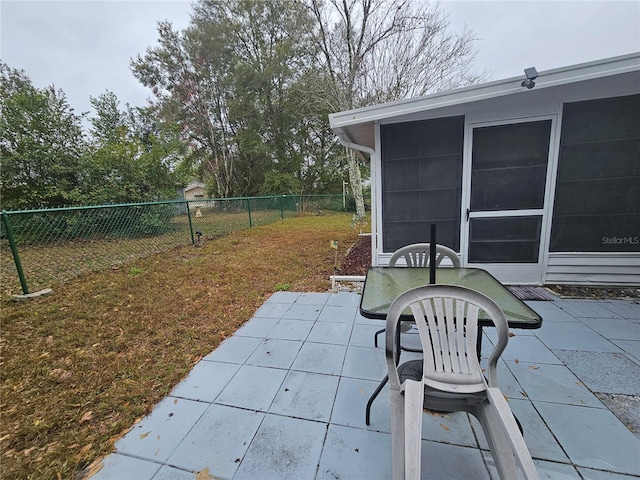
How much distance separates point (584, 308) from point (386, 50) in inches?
357

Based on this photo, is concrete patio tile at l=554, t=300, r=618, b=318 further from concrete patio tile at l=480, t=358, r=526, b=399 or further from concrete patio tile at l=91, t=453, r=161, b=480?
concrete patio tile at l=91, t=453, r=161, b=480

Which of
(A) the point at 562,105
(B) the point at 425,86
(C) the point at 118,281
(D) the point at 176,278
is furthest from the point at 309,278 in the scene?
(B) the point at 425,86

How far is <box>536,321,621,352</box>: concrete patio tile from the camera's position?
1985 millimetres

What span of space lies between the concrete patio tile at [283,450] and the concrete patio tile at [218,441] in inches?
2.1

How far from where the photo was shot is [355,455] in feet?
4.10

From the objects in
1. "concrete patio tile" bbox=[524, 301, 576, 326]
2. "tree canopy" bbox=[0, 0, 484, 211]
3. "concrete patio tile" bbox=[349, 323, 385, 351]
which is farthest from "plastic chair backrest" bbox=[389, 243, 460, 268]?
"tree canopy" bbox=[0, 0, 484, 211]

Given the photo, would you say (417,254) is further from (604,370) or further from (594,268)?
(594,268)

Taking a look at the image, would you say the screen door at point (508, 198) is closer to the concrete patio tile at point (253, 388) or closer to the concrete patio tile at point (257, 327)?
the concrete patio tile at point (257, 327)

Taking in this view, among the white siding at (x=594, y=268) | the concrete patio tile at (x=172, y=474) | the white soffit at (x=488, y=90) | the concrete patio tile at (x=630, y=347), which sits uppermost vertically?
the white soffit at (x=488, y=90)

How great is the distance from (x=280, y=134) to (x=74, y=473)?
1628 centimetres

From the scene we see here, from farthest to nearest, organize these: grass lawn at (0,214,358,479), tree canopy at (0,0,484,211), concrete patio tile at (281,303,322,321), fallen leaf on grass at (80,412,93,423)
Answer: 1. tree canopy at (0,0,484,211)
2. concrete patio tile at (281,303,322,321)
3. fallen leaf on grass at (80,412,93,423)
4. grass lawn at (0,214,358,479)

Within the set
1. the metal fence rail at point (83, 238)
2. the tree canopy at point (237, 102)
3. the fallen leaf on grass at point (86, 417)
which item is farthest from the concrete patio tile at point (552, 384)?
Answer: the tree canopy at point (237, 102)

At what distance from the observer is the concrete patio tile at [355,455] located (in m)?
1.17

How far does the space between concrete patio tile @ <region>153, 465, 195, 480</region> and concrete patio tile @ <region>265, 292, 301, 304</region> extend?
190 cm
